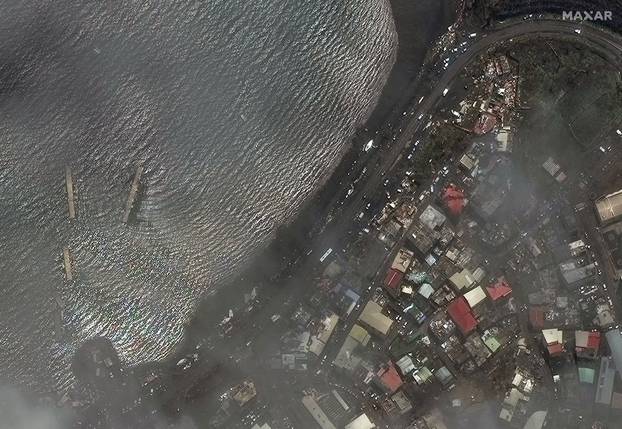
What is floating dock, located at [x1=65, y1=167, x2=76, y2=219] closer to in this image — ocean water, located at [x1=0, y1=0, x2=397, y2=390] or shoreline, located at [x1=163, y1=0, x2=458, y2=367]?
ocean water, located at [x1=0, y1=0, x2=397, y2=390]

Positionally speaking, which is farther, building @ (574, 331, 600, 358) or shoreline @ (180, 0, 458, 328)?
shoreline @ (180, 0, 458, 328)

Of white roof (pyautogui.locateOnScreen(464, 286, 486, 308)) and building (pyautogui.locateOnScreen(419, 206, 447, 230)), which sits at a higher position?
building (pyautogui.locateOnScreen(419, 206, 447, 230))

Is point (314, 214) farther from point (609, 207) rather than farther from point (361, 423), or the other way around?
point (609, 207)

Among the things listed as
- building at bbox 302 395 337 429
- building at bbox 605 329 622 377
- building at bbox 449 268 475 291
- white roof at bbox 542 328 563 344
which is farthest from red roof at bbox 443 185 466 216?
building at bbox 302 395 337 429

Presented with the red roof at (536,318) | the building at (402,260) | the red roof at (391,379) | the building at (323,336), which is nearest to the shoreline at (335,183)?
the building at (323,336)

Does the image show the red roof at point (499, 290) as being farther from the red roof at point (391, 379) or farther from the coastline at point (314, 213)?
the coastline at point (314, 213)

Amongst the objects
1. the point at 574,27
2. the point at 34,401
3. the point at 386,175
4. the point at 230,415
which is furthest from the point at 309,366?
the point at 574,27
